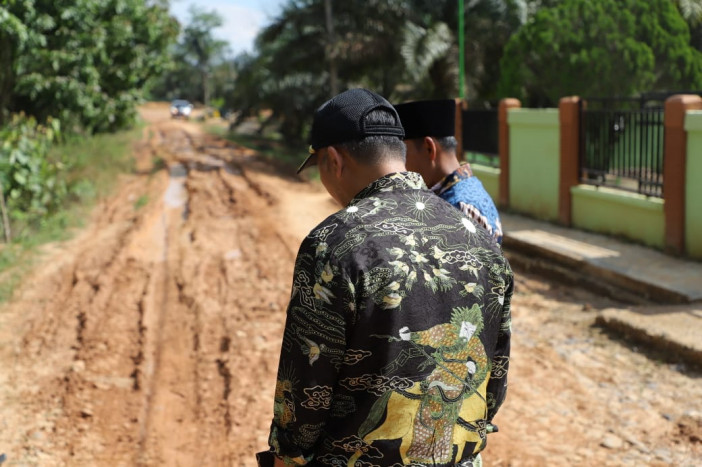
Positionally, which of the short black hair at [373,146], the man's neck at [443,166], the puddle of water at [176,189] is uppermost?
the short black hair at [373,146]

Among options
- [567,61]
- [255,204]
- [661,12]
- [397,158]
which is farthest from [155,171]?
[397,158]

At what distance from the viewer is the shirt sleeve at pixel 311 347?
5.55 ft

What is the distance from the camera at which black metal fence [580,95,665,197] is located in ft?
30.8

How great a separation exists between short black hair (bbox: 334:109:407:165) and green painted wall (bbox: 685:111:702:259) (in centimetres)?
745

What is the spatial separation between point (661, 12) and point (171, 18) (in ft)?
51.7

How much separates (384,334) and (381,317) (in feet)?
0.14

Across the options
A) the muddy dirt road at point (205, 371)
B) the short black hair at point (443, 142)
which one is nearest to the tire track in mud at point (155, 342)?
the muddy dirt road at point (205, 371)

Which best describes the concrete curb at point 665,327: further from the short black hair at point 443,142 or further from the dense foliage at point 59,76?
the dense foliage at point 59,76

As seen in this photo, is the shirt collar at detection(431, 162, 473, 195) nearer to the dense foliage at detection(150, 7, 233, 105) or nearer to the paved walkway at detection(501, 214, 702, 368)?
the paved walkway at detection(501, 214, 702, 368)

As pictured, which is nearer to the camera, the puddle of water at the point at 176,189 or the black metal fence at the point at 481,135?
the black metal fence at the point at 481,135

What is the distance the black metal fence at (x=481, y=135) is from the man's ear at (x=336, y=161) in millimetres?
11720

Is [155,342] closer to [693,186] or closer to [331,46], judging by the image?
[693,186]

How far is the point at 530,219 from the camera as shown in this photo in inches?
474

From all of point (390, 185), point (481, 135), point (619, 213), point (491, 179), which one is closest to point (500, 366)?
point (390, 185)
